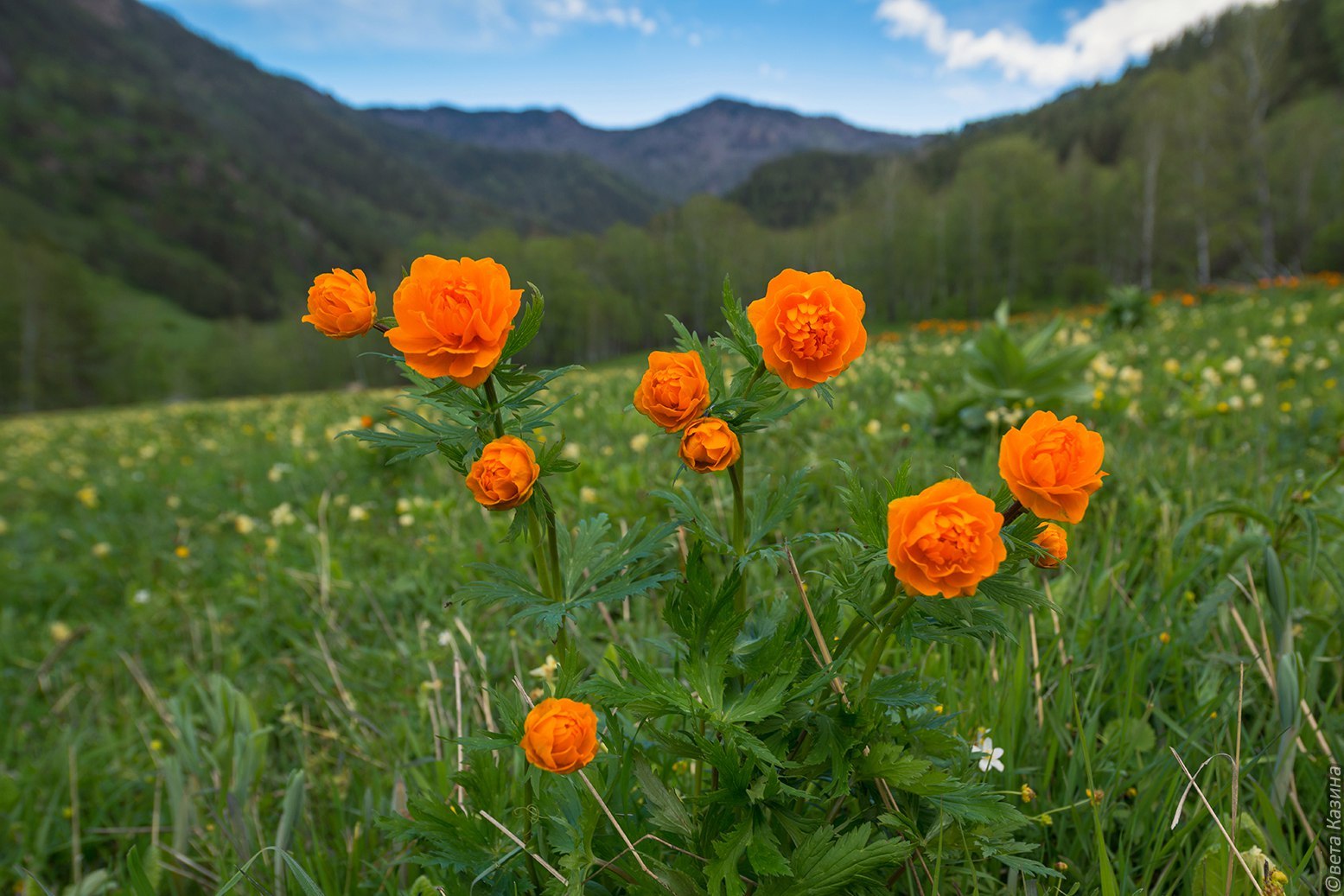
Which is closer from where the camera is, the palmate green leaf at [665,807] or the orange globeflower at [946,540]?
the orange globeflower at [946,540]

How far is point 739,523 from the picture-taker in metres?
0.91

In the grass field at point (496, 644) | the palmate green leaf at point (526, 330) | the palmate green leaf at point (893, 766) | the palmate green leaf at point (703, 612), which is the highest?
the palmate green leaf at point (526, 330)

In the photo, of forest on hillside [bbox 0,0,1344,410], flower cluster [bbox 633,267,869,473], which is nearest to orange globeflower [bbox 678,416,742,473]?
flower cluster [bbox 633,267,869,473]

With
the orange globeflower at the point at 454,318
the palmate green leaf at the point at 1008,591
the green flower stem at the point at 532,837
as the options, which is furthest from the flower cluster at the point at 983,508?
the green flower stem at the point at 532,837

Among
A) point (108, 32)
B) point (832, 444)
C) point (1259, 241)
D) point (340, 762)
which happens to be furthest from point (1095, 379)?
point (108, 32)

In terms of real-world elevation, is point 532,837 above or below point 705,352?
below

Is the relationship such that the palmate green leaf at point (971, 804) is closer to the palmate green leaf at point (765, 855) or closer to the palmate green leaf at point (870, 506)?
the palmate green leaf at point (765, 855)

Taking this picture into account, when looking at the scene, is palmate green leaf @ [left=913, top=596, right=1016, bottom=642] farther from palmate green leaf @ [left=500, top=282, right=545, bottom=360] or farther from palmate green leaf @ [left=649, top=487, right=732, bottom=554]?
palmate green leaf @ [left=500, top=282, right=545, bottom=360]

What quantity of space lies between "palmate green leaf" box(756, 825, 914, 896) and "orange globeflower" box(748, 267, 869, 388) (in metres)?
0.56

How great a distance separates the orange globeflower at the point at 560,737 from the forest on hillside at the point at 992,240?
17.8 m

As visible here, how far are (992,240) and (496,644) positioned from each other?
1923 inches

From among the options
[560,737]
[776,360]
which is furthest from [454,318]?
[560,737]

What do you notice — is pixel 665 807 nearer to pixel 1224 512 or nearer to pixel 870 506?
pixel 870 506

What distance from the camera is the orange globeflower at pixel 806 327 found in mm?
728
